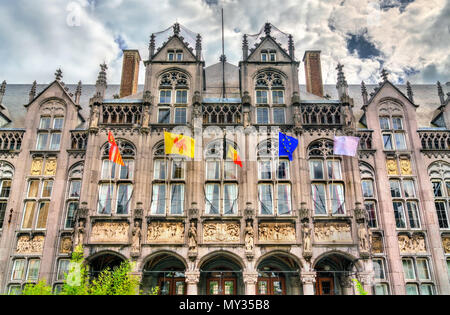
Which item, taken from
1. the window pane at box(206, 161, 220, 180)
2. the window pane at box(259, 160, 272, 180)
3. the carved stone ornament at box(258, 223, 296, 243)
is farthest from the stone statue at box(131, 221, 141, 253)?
the window pane at box(259, 160, 272, 180)

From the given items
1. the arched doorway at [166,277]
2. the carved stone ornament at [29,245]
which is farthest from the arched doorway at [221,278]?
the carved stone ornament at [29,245]

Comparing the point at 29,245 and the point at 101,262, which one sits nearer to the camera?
Answer: the point at 101,262

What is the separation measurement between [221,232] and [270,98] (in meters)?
10.1

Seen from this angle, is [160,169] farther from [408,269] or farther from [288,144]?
[408,269]

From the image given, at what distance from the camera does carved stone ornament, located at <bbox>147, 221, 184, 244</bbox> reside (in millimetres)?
21781

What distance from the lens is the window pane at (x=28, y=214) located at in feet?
81.0

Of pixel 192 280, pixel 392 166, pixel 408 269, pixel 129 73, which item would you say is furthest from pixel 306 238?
pixel 129 73

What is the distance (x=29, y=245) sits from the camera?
2414 cm

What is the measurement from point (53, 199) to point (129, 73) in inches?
510

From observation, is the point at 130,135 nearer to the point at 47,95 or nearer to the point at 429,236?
the point at 47,95

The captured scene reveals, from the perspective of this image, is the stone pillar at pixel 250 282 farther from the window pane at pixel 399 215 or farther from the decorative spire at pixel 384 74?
the decorative spire at pixel 384 74

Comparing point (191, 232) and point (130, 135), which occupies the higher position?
point (130, 135)
